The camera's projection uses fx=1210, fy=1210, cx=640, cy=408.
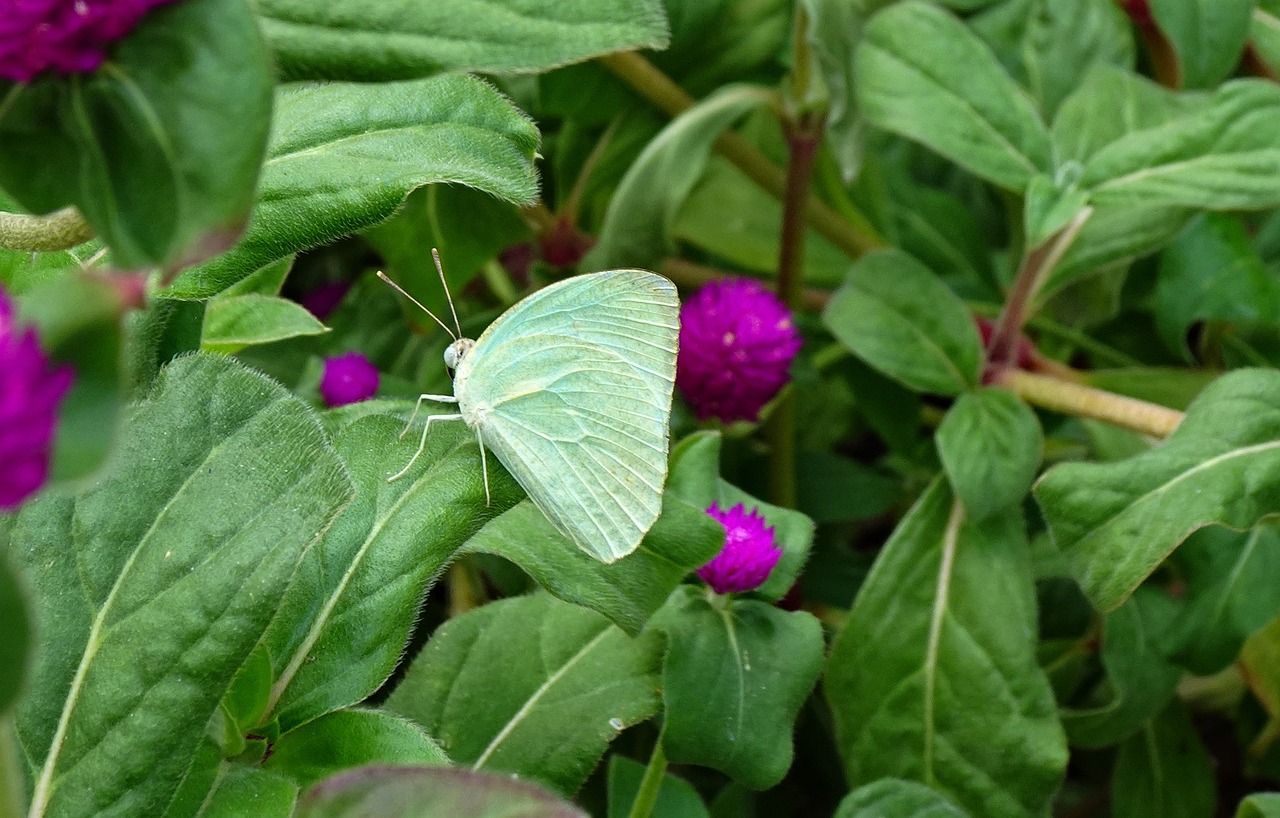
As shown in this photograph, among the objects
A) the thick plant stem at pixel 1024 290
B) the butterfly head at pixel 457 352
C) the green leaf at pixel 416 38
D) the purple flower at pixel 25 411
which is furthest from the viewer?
the thick plant stem at pixel 1024 290

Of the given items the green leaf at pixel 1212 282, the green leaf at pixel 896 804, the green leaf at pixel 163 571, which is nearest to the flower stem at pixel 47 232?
the green leaf at pixel 163 571

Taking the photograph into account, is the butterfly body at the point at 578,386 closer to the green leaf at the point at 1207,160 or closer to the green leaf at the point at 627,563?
the green leaf at the point at 627,563

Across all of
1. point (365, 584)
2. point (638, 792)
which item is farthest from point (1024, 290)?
point (365, 584)

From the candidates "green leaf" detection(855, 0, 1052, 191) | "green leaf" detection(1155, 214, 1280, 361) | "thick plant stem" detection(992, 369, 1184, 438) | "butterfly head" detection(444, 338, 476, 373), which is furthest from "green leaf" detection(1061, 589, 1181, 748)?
"butterfly head" detection(444, 338, 476, 373)

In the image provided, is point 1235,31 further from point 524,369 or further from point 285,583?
point 285,583

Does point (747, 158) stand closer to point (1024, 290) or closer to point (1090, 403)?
point (1024, 290)

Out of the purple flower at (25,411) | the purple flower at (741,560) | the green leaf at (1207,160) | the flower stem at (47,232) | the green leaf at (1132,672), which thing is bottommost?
the green leaf at (1132,672)
